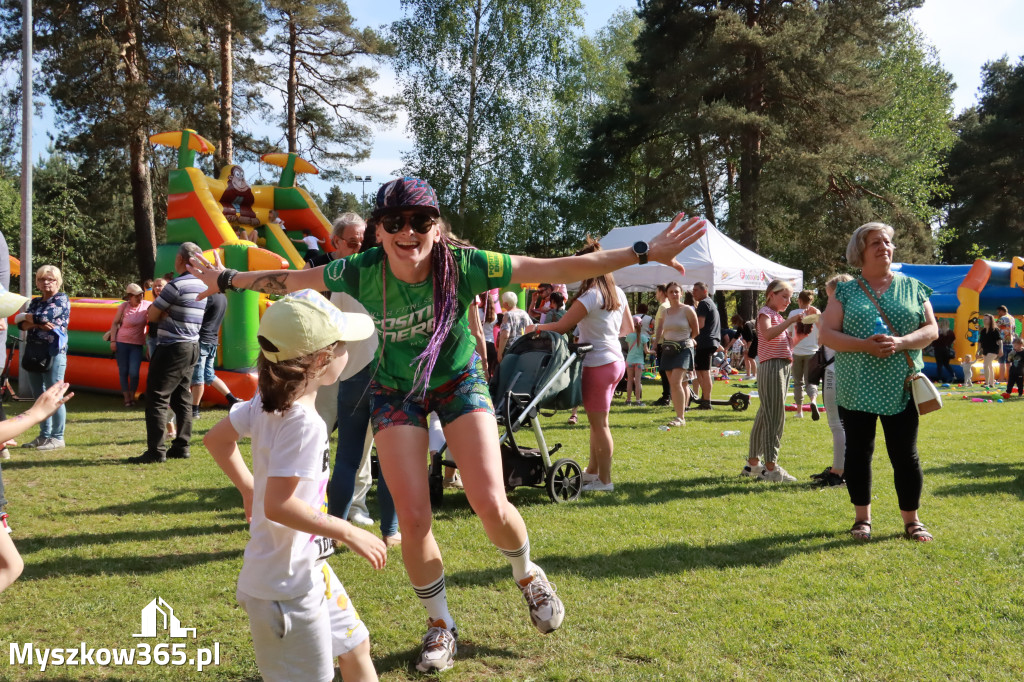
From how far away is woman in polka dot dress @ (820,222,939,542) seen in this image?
491 cm

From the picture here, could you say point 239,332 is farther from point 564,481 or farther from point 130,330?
point 564,481

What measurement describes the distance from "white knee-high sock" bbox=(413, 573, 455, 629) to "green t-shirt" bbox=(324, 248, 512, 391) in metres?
0.83

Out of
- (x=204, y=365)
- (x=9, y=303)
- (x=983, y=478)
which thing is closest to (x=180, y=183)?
(x=204, y=365)

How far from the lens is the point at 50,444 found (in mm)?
8289

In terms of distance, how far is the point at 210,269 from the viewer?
363 centimetres

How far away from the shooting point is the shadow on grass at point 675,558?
14.5ft

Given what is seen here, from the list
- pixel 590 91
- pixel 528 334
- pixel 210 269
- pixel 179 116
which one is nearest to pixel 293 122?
pixel 179 116

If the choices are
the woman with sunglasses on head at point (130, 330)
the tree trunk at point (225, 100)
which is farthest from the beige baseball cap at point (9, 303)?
the tree trunk at point (225, 100)

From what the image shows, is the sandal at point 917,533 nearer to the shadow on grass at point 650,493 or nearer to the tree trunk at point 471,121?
the shadow on grass at point 650,493

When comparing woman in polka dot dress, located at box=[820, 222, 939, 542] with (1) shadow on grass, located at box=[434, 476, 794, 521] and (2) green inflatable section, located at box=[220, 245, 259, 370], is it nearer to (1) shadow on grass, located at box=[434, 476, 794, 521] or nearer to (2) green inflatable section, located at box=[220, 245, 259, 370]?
(1) shadow on grass, located at box=[434, 476, 794, 521]

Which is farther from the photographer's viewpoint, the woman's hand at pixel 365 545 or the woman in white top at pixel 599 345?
the woman in white top at pixel 599 345

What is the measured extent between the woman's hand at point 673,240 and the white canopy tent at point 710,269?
12915 mm

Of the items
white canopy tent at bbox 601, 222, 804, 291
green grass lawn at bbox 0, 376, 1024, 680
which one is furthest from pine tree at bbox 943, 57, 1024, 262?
green grass lawn at bbox 0, 376, 1024, 680

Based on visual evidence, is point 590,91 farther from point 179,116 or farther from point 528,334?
point 528,334
